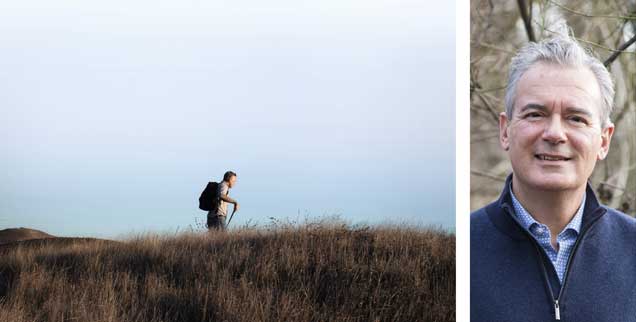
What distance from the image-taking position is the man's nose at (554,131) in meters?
4.53

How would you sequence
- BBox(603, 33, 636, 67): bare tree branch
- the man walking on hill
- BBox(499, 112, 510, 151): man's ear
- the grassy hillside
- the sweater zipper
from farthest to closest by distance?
the man walking on hill → BBox(603, 33, 636, 67): bare tree branch → the grassy hillside → BBox(499, 112, 510, 151): man's ear → the sweater zipper

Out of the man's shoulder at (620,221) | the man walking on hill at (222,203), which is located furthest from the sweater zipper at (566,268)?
the man walking on hill at (222,203)

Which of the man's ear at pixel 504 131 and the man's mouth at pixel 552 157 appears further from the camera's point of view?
the man's ear at pixel 504 131

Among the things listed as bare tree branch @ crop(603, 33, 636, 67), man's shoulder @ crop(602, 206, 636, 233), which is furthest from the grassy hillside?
bare tree branch @ crop(603, 33, 636, 67)

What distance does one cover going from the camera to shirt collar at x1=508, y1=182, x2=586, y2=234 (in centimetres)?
465

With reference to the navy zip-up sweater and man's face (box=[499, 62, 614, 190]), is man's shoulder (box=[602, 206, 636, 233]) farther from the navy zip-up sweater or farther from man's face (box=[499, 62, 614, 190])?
man's face (box=[499, 62, 614, 190])

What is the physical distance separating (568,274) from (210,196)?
236cm

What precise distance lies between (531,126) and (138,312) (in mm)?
2666

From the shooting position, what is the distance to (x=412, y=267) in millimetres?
5934

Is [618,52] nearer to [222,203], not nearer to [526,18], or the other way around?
[526,18]

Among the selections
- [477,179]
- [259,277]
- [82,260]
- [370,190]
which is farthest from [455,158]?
[82,260]

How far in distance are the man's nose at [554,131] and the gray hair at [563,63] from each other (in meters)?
0.23

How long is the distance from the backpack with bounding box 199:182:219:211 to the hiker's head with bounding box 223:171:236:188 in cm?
7

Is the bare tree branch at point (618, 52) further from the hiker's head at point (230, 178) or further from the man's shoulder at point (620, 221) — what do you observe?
the hiker's head at point (230, 178)
